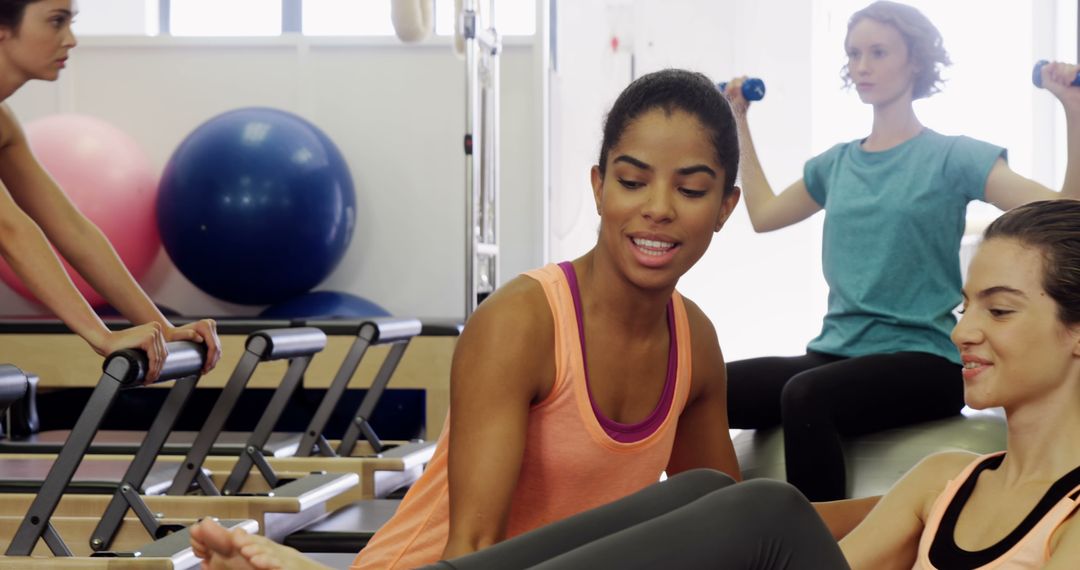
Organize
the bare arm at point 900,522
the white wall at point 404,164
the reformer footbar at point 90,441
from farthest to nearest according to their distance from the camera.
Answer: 1. the white wall at point 404,164
2. the reformer footbar at point 90,441
3. the bare arm at point 900,522

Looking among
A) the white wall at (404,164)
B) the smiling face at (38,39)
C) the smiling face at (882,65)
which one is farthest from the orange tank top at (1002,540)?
the white wall at (404,164)

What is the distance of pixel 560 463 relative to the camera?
136 centimetres

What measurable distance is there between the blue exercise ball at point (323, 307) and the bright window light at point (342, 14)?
8.37 ft

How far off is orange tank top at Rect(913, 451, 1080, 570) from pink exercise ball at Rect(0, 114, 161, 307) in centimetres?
346

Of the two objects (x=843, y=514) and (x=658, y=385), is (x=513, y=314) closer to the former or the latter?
(x=658, y=385)

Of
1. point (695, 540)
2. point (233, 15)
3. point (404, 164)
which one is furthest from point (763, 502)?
point (233, 15)

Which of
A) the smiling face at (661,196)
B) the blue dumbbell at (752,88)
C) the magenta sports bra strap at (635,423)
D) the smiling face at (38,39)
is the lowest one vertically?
the magenta sports bra strap at (635,423)

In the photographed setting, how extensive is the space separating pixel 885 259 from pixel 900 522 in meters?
0.96

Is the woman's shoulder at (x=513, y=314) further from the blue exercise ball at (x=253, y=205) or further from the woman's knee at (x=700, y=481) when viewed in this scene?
the blue exercise ball at (x=253, y=205)

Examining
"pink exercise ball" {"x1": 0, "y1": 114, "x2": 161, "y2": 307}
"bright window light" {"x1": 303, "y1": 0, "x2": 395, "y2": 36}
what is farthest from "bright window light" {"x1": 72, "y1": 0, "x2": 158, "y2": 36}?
"pink exercise ball" {"x1": 0, "y1": 114, "x2": 161, "y2": 307}

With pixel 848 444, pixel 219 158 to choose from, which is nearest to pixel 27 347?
pixel 219 158

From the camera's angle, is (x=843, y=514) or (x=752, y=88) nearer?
(x=843, y=514)

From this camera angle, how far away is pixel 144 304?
237 centimetres

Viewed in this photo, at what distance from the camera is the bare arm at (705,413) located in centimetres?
147
